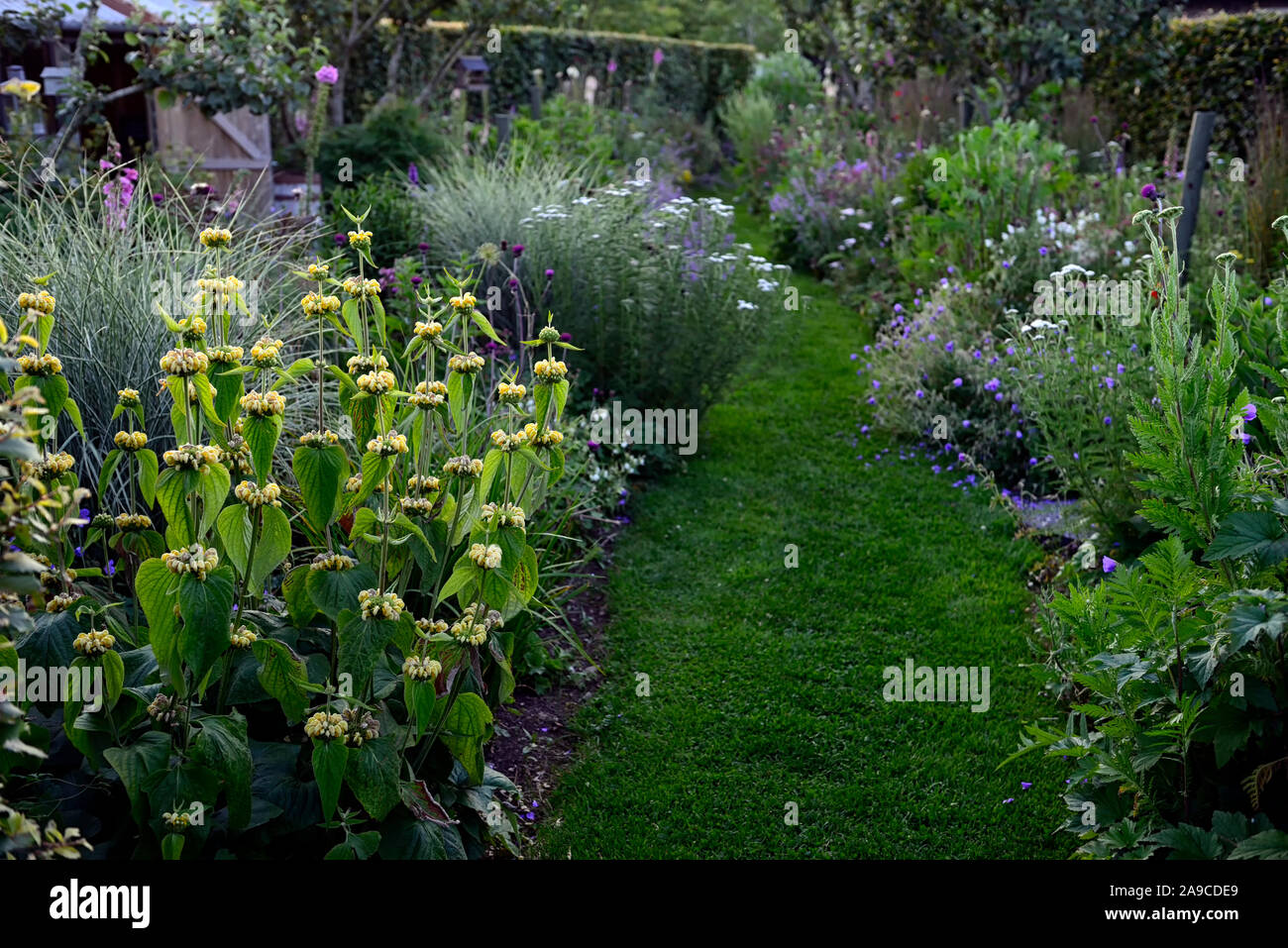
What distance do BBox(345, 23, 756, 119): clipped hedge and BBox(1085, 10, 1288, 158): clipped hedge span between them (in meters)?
6.60

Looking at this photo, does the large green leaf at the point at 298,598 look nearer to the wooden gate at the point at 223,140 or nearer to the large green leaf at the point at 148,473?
the large green leaf at the point at 148,473

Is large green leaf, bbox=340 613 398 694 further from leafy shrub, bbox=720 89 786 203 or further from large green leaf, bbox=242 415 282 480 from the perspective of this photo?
leafy shrub, bbox=720 89 786 203

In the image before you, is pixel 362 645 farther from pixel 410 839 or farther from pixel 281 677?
pixel 410 839

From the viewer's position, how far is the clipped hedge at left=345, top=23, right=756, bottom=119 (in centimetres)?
1319

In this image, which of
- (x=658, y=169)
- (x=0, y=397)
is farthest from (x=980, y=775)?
(x=658, y=169)

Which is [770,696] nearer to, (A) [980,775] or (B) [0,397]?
(A) [980,775]

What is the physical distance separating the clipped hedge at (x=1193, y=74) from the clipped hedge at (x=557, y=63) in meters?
6.60

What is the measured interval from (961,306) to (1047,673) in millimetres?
3750

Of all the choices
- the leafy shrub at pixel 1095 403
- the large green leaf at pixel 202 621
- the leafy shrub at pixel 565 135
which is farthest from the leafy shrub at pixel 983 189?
the large green leaf at pixel 202 621

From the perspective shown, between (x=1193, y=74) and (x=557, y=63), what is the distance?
9014 mm

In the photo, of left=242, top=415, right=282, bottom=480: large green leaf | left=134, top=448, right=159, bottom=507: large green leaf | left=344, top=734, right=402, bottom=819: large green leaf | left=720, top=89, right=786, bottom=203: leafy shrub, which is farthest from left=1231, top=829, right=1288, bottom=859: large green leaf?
left=720, top=89, right=786, bottom=203: leafy shrub

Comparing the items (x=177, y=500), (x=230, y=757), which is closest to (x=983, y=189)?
(x=177, y=500)

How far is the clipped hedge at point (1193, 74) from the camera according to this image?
910 cm

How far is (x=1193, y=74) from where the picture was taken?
9.72m
